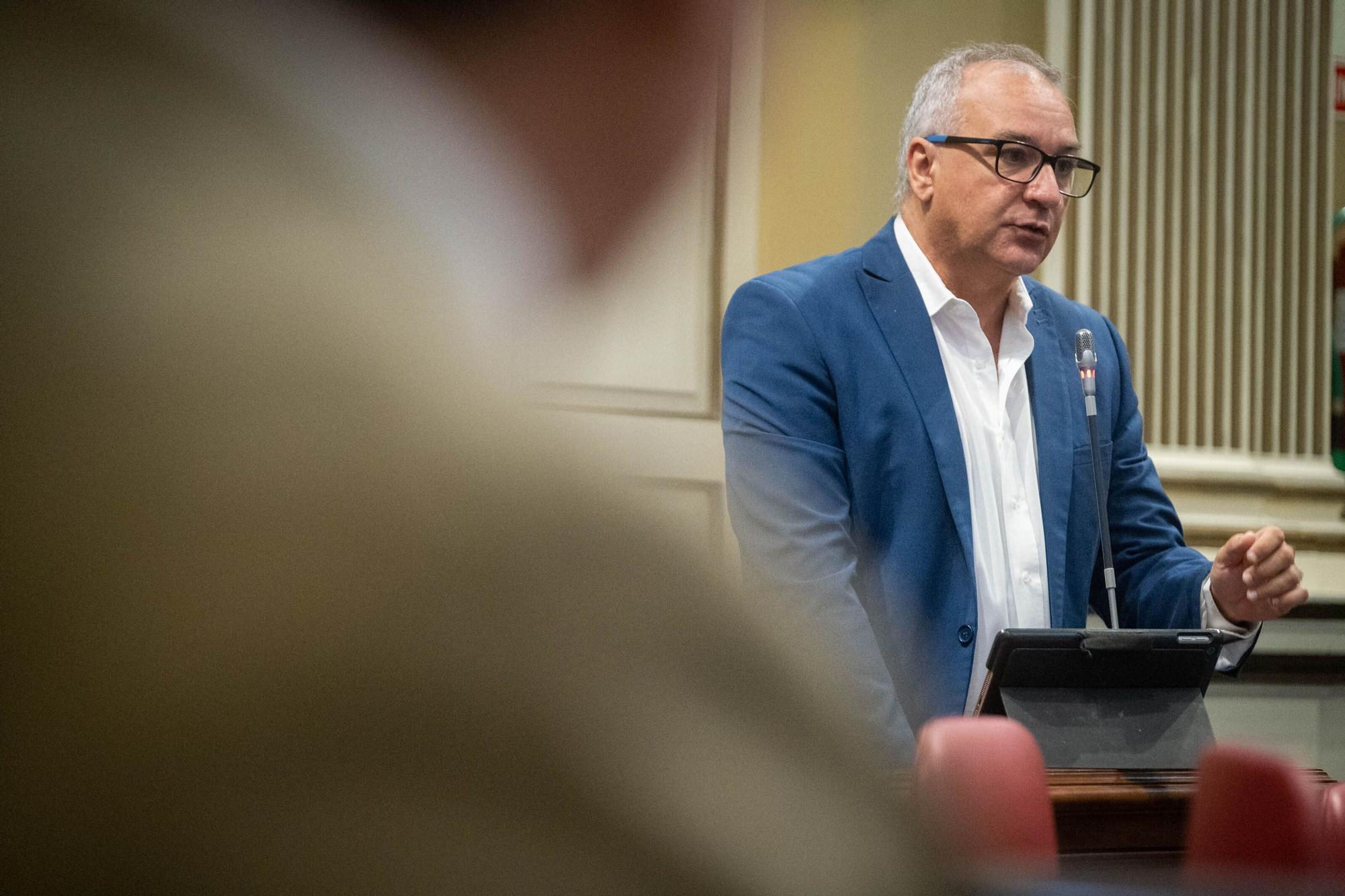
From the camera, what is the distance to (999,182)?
1.74 meters

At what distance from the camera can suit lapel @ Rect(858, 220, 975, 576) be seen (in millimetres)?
1558

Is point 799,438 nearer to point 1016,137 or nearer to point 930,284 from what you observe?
point 930,284

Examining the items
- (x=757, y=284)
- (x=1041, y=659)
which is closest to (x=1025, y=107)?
(x=757, y=284)

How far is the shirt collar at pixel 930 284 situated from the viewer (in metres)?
1.70

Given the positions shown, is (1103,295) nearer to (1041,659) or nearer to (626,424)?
(1041,659)

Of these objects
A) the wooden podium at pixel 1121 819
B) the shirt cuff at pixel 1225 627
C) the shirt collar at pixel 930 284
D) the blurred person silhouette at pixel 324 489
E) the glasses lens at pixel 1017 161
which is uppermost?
the glasses lens at pixel 1017 161

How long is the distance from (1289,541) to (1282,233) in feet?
2.13

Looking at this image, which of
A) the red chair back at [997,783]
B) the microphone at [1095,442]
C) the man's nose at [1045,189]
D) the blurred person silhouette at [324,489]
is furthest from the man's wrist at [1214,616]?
the blurred person silhouette at [324,489]

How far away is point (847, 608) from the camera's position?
1.40 metres

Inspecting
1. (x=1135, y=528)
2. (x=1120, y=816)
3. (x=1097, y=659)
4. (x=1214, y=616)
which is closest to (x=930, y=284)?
(x=1135, y=528)

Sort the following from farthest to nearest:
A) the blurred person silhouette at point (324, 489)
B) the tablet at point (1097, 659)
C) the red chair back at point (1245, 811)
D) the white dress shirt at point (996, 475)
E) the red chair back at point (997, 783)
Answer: the white dress shirt at point (996, 475) → the tablet at point (1097, 659) → the red chair back at point (997, 783) → the red chair back at point (1245, 811) → the blurred person silhouette at point (324, 489)

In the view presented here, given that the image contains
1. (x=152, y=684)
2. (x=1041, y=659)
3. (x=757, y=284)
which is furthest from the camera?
(x=757, y=284)

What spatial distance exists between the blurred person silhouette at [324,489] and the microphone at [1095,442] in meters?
1.39

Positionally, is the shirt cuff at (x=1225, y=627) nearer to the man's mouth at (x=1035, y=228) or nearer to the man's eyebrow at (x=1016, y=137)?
the man's mouth at (x=1035, y=228)
